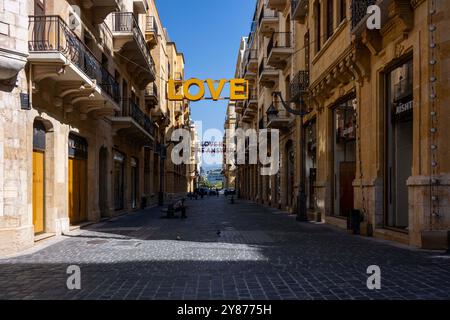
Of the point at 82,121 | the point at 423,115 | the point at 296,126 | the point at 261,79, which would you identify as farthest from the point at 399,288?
the point at 261,79

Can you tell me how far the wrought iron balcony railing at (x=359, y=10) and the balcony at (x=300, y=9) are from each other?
281 inches

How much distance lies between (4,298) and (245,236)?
7.44m

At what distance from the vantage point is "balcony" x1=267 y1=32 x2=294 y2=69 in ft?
79.6

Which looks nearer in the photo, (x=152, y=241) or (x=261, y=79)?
(x=152, y=241)

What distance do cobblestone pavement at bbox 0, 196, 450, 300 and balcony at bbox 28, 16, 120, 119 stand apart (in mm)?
4218

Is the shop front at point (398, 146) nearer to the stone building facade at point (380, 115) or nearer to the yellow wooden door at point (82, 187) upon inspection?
the stone building facade at point (380, 115)

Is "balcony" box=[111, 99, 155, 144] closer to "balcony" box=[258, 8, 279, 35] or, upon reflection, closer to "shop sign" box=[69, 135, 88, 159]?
"shop sign" box=[69, 135, 88, 159]

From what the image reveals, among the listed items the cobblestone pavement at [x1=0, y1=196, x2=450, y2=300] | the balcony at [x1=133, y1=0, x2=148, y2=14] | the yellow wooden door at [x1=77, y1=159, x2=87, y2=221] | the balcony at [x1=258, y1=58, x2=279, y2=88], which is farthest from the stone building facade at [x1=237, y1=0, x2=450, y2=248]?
the balcony at [x1=133, y1=0, x2=148, y2=14]

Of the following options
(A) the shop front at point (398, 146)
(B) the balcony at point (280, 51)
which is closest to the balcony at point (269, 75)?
(B) the balcony at point (280, 51)

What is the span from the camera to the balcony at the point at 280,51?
79.6 feet

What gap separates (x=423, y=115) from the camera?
31.8 feet

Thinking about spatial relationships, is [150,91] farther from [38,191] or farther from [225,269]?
[225,269]
